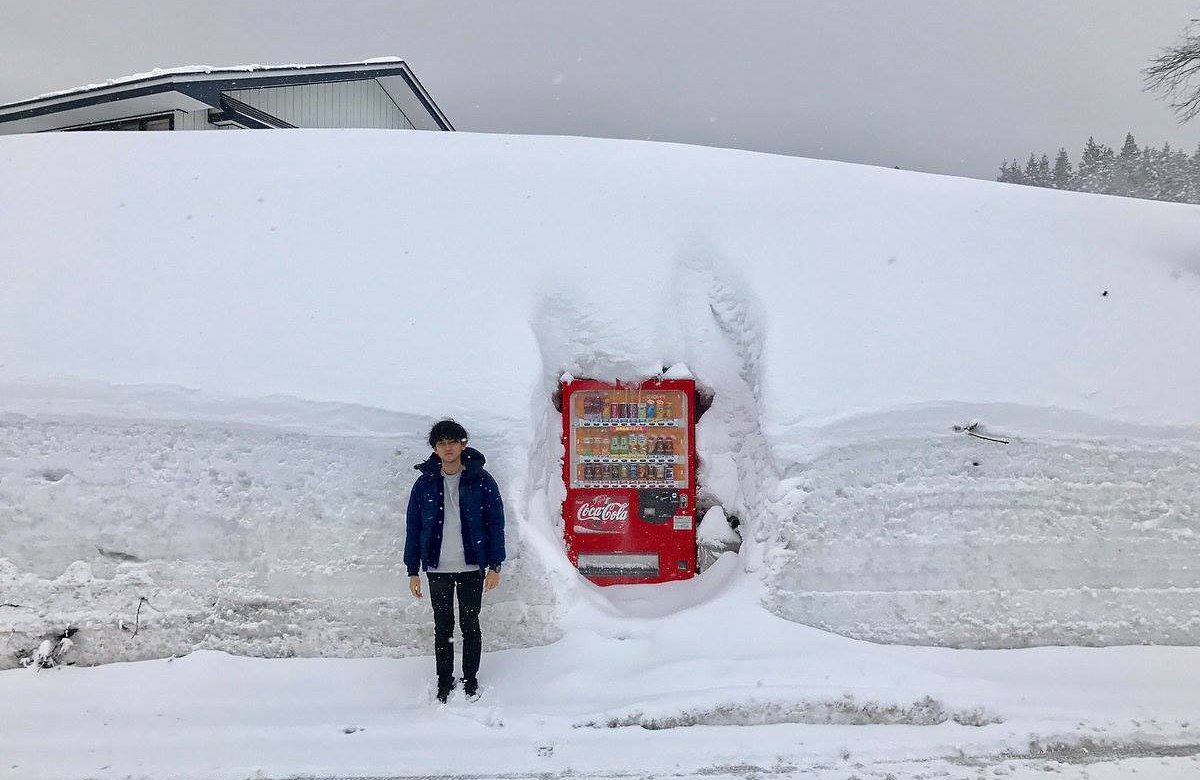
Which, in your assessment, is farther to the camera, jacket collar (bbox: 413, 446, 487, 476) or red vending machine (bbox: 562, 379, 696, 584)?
red vending machine (bbox: 562, 379, 696, 584)

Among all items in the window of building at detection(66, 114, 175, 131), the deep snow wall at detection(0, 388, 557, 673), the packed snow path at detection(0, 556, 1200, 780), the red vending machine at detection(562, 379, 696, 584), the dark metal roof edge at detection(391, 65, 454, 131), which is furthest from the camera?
the dark metal roof edge at detection(391, 65, 454, 131)

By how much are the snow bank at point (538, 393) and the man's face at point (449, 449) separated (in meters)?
0.59

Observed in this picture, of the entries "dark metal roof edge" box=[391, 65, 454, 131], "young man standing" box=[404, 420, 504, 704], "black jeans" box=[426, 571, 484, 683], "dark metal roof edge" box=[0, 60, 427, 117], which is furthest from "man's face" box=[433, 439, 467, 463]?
"dark metal roof edge" box=[391, 65, 454, 131]

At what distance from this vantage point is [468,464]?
13.4 ft

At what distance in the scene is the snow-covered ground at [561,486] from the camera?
12.8 ft

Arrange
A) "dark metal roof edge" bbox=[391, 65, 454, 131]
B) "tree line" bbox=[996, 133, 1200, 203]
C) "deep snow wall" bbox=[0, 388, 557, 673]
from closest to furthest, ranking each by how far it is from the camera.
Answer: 1. "deep snow wall" bbox=[0, 388, 557, 673]
2. "dark metal roof edge" bbox=[391, 65, 454, 131]
3. "tree line" bbox=[996, 133, 1200, 203]

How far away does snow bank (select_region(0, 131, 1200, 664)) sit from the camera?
449 cm

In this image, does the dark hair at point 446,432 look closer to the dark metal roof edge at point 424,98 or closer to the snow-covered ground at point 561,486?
the snow-covered ground at point 561,486

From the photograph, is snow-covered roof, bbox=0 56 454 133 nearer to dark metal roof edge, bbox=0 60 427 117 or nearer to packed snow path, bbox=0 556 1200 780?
dark metal roof edge, bbox=0 60 427 117

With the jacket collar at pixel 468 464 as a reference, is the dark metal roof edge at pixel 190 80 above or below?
above

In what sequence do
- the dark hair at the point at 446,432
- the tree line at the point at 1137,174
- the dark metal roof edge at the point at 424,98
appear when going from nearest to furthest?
the dark hair at the point at 446,432
the dark metal roof edge at the point at 424,98
the tree line at the point at 1137,174

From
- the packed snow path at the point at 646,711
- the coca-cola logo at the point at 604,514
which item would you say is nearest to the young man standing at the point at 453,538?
the packed snow path at the point at 646,711

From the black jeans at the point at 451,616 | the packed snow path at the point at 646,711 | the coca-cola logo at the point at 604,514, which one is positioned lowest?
the packed snow path at the point at 646,711

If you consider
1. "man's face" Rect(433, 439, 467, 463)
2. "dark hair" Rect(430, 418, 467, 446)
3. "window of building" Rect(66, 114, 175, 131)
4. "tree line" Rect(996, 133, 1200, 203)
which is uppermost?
"tree line" Rect(996, 133, 1200, 203)
